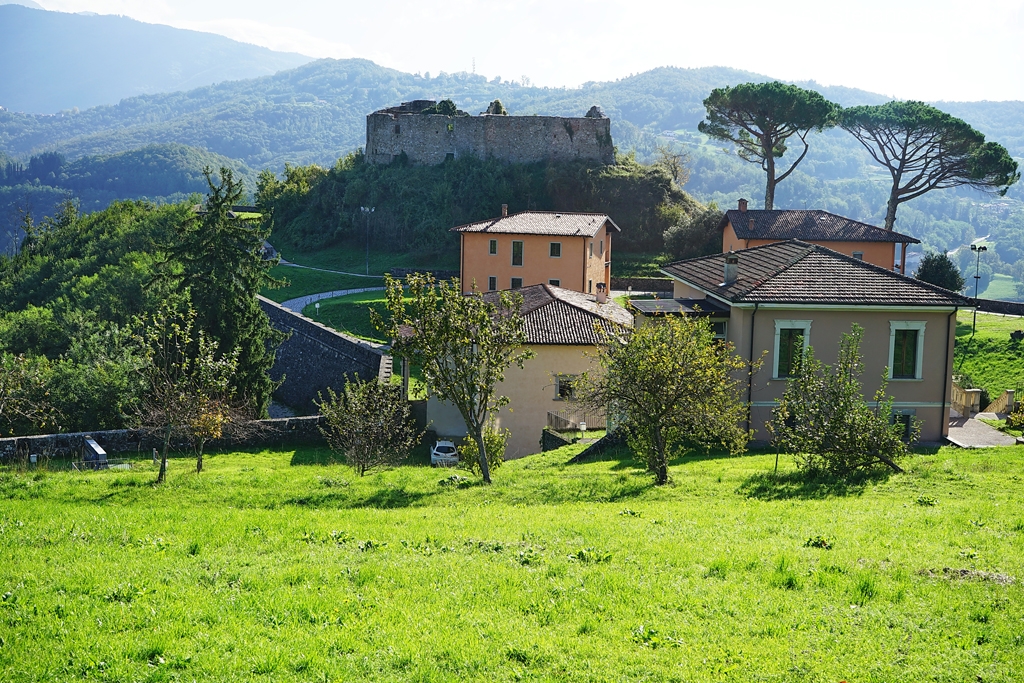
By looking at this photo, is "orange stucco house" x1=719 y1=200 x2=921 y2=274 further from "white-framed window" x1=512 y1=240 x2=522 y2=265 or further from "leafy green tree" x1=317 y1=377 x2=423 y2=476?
"leafy green tree" x1=317 y1=377 x2=423 y2=476

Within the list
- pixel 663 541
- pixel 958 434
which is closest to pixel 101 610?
pixel 663 541

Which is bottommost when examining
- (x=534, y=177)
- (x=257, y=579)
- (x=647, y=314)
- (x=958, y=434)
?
(x=958, y=434)

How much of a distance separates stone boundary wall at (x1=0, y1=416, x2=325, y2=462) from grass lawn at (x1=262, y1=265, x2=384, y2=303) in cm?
2740

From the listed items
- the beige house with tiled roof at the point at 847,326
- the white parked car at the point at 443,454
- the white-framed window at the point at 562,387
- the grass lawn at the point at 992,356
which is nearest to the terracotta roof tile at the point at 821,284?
the beige house with tiled roof at the point at 847,326

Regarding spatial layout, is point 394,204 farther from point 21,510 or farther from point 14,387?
point 21,510

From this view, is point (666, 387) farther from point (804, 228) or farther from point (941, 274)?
point (941, 274)

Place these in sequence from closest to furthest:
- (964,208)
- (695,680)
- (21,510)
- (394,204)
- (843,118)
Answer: (695,680) < (21,510) < (843,118) < (394,204) < (964,208)

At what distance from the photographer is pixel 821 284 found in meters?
24.3

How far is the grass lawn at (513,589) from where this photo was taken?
758cm

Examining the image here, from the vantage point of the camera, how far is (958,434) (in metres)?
25.5

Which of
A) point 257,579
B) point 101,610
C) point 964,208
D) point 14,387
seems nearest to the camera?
point 101,610

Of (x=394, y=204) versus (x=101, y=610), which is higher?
(x=394, y=204)

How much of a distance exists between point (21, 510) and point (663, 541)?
8824 mm

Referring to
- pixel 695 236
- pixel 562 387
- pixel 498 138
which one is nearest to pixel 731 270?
pixel 562 387
